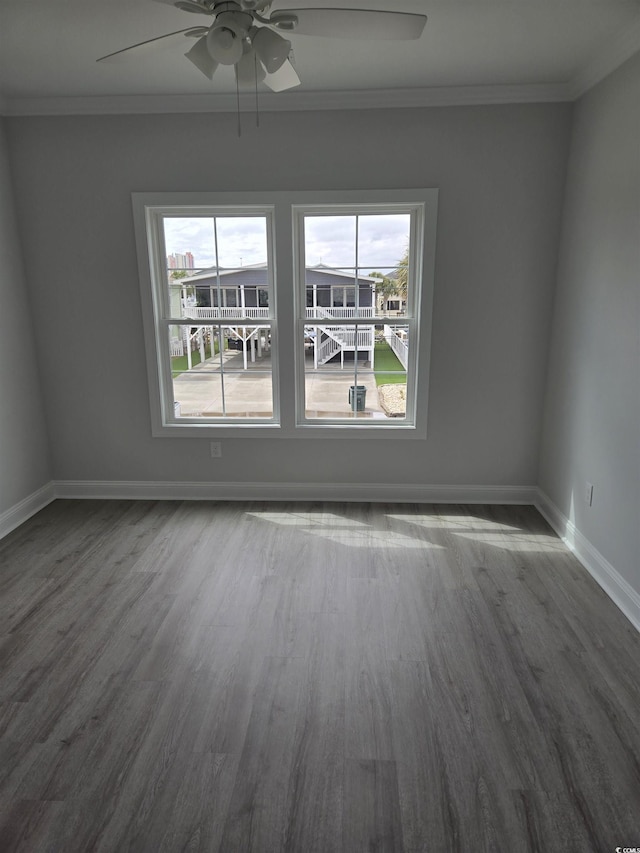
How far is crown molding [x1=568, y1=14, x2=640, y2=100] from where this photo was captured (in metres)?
2.52

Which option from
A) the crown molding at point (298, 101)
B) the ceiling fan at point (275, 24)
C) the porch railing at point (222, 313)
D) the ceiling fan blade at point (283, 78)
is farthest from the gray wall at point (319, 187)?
the ceiling fan at point (275, 24)

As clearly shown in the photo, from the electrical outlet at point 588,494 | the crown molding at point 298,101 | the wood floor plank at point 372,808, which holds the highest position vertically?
the crown molding at point 298,101

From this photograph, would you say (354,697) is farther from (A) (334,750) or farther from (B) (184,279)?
(B) (184,279)

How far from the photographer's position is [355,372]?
3.90 meters

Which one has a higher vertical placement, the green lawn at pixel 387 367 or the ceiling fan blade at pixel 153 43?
the ceiling fan blade at pixel 153 43

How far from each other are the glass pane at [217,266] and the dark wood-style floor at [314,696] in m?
1.63

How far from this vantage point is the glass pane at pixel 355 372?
12.6ft

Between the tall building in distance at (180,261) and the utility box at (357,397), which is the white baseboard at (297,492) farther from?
the tall building in distance at (180,261)

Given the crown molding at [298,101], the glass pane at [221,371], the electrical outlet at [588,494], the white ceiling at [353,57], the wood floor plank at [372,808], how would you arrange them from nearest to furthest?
the wood floor plank at [372,808] → the white ceiling at [353,57] → the electrical outlet at [588,494] → the crown molding at [298,101] → the glass pane at [221,371]

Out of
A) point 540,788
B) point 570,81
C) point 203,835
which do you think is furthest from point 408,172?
point 203,835

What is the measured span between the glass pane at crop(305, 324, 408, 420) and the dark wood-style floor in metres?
0.97

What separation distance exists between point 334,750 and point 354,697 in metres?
0.26

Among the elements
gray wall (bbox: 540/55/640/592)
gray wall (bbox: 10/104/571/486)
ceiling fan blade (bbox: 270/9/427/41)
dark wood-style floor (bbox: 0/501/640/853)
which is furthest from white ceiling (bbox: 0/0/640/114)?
dark wood-style floor (bbox: 0/501/640/853)

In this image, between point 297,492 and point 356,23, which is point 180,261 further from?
point 356,23
